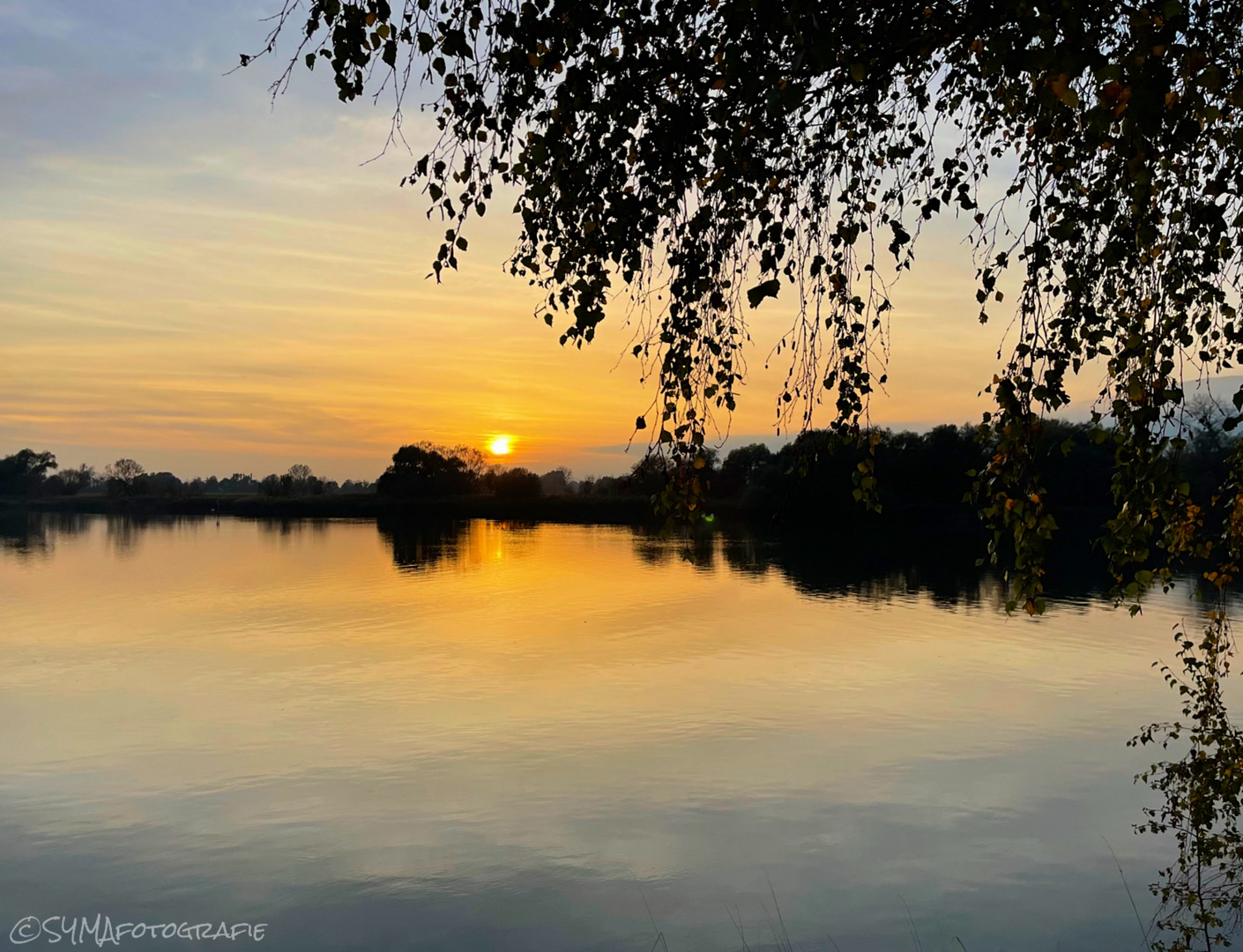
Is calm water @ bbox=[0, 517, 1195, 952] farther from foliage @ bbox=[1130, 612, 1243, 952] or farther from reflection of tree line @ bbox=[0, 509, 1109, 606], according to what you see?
reflection of tree line @ bbox=[0, 509, 1109, 606]

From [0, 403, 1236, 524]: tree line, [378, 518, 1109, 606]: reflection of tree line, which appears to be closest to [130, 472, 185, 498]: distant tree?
[0, 403, 1236, 524]: tree line

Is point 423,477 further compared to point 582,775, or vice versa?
point 423,477

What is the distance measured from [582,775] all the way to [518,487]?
106m

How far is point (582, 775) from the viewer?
45.3ft

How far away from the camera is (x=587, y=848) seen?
36.4 ft

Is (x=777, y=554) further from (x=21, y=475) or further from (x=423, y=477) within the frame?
(x=21, y=475)

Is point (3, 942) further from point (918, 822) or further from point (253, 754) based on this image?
point (918, 822)

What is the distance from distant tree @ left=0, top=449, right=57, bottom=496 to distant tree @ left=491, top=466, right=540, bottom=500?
86.2 meters

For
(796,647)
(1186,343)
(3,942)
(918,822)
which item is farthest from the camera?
(796,647)

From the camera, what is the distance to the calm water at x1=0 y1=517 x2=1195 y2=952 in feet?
31.5

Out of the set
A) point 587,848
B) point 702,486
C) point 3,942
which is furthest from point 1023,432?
point 3,942

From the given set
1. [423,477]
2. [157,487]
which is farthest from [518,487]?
[157,487]

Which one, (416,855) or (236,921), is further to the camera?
(416,855)

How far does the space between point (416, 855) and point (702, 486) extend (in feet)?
24.8
